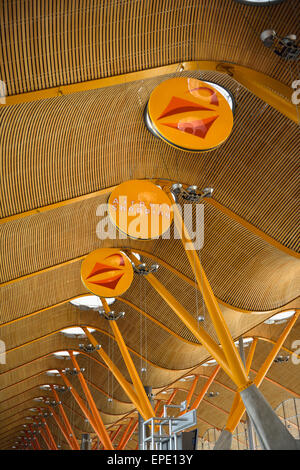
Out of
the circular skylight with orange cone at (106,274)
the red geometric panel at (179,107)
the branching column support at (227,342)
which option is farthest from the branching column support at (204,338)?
the red geometric panel at (179,107)

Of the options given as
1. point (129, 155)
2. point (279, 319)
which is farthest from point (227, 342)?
point (279, 319)

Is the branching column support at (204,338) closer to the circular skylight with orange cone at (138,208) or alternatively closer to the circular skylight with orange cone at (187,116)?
the circular skylight with orange cone at (138,208)

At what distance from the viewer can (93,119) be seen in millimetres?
17156

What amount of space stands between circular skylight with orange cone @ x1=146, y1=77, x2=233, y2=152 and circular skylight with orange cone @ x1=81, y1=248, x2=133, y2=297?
9734 millimetres

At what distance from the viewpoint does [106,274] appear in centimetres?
1969

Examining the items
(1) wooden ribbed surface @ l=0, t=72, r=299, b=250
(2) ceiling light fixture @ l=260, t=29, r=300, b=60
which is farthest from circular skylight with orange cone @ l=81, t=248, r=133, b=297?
(2) ceiling light fixture @ l=260, t=29, r=300, b=60

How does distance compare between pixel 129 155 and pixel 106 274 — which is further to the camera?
pixel 129 155

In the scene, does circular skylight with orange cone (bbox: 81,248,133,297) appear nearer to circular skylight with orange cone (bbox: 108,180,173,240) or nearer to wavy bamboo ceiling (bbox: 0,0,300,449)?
wavy bamboo ceiling (bbox: 0,0,300,449)

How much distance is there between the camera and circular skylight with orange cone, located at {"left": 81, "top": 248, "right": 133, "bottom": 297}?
63.3 ft

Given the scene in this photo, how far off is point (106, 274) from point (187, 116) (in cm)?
1034

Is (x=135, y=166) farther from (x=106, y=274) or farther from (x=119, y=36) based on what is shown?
(x=119, y=36)

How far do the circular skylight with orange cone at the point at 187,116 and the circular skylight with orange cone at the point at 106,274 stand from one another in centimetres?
973
